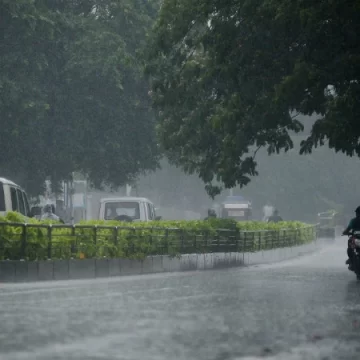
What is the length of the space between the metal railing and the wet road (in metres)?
2.37

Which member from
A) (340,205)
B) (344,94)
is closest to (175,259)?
(344,94)

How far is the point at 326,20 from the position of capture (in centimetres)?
3016

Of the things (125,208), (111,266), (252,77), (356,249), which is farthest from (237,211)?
(356,249)

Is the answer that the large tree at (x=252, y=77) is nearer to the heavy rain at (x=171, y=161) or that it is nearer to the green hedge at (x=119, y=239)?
the heavy rain at (x=171, y=161)

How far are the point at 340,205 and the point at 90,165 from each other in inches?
2756

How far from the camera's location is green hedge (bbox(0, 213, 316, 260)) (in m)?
25.4

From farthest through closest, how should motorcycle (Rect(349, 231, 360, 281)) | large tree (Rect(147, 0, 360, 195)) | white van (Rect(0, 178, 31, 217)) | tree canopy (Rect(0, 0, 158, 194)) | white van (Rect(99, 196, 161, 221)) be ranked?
1. tree canopy (Rect(0, 0, 158, 194))
2. white van (Rect(99, 196, 161, 221))
3. large tree (Rect(147, 0, 360, 195))
4. white van (Rect(0, 178, 31, 217))
5. motorcycle (Rect(349, 231, 360, 281))

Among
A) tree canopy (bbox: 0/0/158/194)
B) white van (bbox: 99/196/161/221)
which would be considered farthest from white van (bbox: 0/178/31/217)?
tree canopy (bbox: 0/0/158/194)

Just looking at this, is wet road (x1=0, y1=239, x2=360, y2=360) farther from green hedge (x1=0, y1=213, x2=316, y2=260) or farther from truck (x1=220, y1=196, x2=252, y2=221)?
truck (x1=220, y1=196, x2=252, y2=221)

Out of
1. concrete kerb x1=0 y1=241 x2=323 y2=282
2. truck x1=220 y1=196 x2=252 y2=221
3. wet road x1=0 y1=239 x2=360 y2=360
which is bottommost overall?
wet road x1=0 y1=239 x2=360 y2=360

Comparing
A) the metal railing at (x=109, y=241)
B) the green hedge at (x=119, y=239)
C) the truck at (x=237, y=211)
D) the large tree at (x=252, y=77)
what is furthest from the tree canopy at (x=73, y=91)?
the truck at (x=237, y=211)

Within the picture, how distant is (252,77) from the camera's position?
110 ft

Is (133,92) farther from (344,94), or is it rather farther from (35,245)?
(35,245)

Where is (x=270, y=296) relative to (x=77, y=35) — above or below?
below
